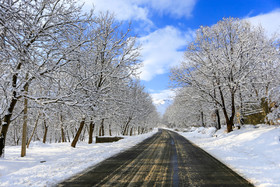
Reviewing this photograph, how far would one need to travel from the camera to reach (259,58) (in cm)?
1457

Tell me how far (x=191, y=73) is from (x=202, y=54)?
2.28m

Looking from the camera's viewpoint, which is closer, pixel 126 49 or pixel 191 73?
pixel 126 49

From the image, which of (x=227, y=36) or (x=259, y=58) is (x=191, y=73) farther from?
(x=259, y=58)

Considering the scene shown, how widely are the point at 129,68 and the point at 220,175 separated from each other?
426 inches

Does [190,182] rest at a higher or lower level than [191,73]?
lower

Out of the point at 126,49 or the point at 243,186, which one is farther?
the point at 126,49

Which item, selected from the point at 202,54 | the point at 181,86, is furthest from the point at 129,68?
the point at 202,54

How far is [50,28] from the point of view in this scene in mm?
7637

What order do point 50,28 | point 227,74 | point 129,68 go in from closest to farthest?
1. point 50,28
2. point 129,68
3. point 227,74

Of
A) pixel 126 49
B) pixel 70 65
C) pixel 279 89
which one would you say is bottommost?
pixel 279 89

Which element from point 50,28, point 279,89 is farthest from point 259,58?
point 50,28

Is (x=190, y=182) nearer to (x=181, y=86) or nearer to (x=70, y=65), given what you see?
(x=70, y=65)

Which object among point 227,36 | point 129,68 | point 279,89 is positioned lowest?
point 279,89

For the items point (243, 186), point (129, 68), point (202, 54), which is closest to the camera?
point (243, 186)
